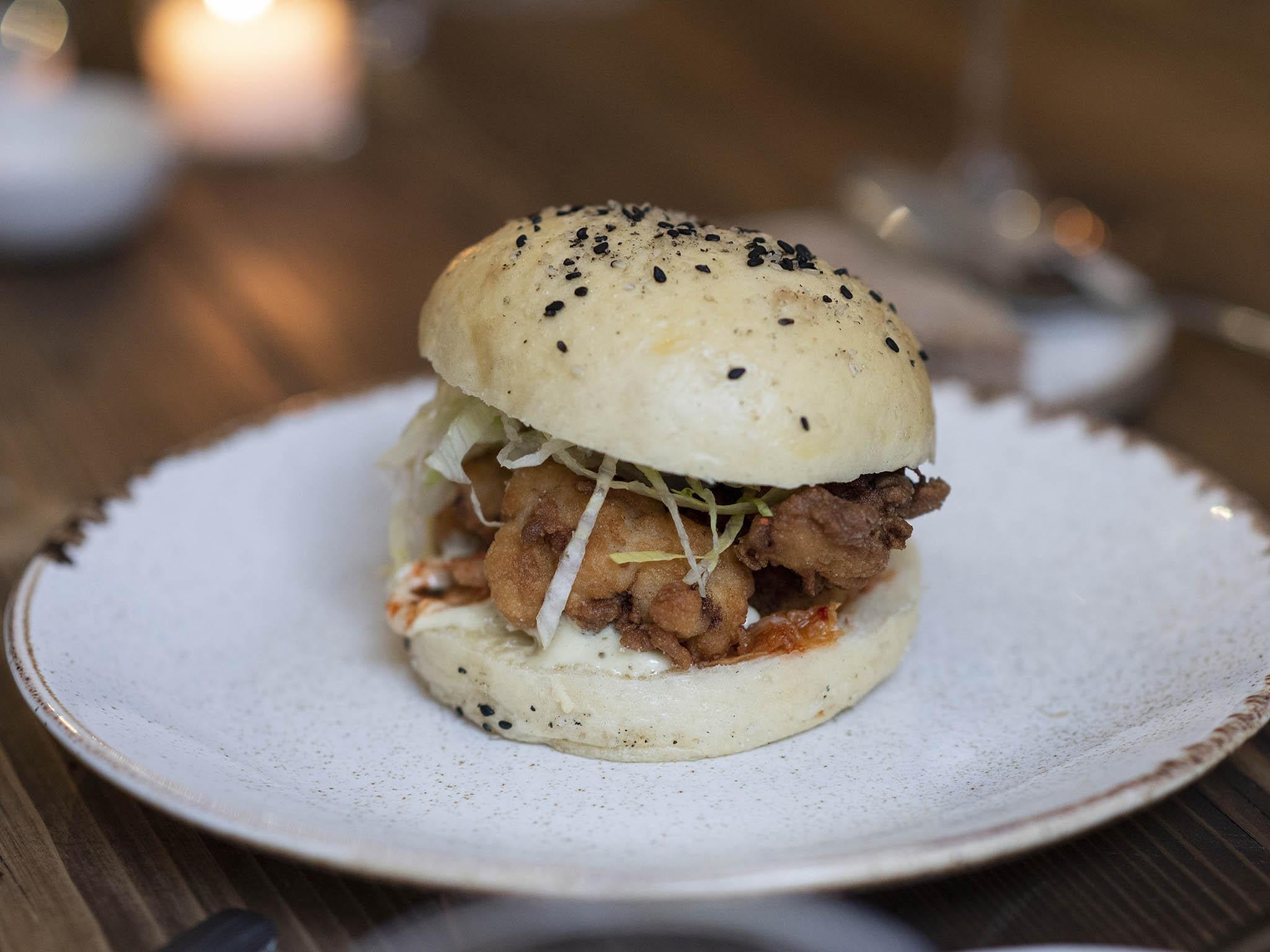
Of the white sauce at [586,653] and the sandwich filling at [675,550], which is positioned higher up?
the sandwich filling at [675,550]

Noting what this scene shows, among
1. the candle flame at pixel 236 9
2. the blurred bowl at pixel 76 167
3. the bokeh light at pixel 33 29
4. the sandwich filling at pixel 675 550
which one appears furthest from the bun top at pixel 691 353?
the bokeh light at pixel 33 29

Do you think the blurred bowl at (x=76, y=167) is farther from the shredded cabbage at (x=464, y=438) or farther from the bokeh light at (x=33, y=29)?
the shredded cabbage at (x=464, y=438)

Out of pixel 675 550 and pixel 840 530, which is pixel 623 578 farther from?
pixel 840 530

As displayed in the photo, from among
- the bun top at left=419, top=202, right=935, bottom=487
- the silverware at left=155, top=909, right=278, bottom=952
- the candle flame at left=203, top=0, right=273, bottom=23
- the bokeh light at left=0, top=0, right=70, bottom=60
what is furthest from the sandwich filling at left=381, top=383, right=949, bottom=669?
the bokeh light at left=0, top=0, right=70, bottom=60

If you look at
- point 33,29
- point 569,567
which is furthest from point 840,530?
point 33,29

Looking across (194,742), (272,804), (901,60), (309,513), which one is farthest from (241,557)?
(901,60)

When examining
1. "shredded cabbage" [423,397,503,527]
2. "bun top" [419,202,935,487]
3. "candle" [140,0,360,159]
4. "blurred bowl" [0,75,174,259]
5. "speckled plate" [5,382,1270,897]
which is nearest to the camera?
"speckled plate" [5,382,1270,897]

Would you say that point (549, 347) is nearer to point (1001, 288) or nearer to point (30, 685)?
point (30, 685)

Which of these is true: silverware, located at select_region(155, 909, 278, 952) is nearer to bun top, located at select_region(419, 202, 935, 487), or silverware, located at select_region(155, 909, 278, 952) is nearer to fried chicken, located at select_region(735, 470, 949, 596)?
bun top, located at select_region(419, 202, 935, 487)
